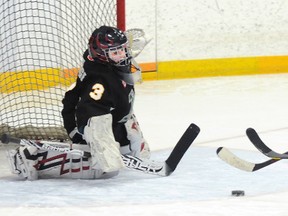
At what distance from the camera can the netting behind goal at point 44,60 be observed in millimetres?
4496

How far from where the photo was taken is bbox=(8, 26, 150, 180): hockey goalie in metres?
3.10

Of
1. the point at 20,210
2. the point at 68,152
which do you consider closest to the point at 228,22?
the point at 68,152

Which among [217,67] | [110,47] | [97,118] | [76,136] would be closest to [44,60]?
[76,136]

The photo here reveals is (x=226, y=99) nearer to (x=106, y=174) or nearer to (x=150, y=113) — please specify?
(x=150, y=113)

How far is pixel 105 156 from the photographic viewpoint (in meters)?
3.05

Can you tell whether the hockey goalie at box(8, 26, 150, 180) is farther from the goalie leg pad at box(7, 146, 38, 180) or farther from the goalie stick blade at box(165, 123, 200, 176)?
the goalie stick blade at box(165, 123, 200, 176)

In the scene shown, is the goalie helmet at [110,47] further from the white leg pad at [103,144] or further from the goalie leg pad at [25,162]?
the goalie leg pad at [25,162]

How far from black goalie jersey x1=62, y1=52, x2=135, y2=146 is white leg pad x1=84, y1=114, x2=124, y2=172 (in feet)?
0.11

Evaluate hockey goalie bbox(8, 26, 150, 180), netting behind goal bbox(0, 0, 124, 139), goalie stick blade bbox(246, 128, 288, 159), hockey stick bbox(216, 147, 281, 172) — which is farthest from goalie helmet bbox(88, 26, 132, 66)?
netting behind goal bbox(0, 0, 124, 139)

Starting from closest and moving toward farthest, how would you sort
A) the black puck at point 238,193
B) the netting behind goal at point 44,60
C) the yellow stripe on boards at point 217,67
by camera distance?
the black puck at point 238,193 → the netting behind goal at point 44,60 → the yellow stripe on boards at point 217,67

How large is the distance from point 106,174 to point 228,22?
3.93m

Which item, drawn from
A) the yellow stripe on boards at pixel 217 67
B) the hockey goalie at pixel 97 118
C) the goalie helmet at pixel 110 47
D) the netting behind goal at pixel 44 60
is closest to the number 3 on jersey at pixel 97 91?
the hockey goalie at pixel 97 118

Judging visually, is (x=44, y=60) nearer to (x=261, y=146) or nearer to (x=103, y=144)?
(x=261, y=146)

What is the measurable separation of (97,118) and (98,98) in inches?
3.4
